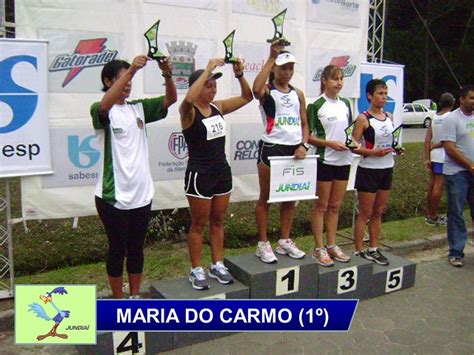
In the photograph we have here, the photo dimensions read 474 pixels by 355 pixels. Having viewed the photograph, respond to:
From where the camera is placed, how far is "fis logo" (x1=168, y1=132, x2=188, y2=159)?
182 inches

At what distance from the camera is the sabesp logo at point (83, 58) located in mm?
3955

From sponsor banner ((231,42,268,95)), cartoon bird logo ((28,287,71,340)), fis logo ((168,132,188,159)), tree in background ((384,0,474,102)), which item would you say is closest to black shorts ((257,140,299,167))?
fis logo ((168,132,188,159))

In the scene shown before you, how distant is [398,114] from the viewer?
5930mm

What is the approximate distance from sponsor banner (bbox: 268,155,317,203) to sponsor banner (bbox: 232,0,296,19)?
1789mm

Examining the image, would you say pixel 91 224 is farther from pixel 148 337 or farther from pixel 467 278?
pixel 467 278

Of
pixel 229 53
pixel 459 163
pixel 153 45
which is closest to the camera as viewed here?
pixel 153 45

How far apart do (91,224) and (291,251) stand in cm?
288

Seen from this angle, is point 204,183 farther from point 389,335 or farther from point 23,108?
point 389,335

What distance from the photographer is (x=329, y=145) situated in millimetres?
4066

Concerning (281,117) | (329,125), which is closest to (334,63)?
(329,125)

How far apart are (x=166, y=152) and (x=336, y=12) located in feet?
8.54

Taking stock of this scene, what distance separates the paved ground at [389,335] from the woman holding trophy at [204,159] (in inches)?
20.9

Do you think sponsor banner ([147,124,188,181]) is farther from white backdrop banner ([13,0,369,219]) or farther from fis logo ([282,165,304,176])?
fis logo ([282,165,304,176])

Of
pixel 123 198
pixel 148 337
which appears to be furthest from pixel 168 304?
pixel 123 198
